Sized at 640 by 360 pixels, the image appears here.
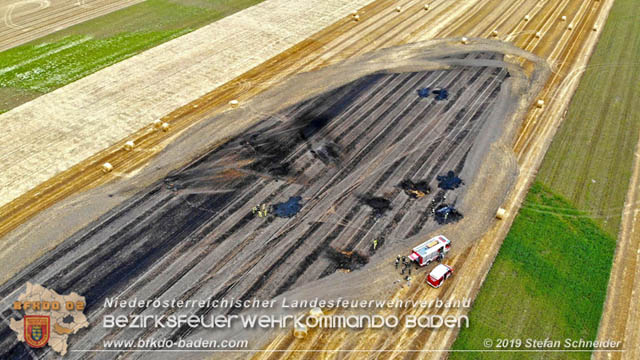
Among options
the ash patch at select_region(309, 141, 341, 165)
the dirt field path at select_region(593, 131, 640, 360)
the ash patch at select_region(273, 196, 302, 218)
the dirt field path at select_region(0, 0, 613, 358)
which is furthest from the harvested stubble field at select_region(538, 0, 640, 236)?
the ash patch at select_region(273, 196, 302, 218)

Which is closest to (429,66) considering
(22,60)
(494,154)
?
(494,154)

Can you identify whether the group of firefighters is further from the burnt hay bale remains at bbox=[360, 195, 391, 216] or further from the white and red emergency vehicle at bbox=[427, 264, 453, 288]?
the burnt hay bale remains at bbox=[360, 195, 391, 216]

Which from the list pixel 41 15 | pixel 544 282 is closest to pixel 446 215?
pixel 544 282

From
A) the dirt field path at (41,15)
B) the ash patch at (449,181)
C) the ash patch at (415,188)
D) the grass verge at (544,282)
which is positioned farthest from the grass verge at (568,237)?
the dirt field path at (41,15)

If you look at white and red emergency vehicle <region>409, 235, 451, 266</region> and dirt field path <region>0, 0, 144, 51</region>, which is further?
dirt field path <region>0, 0, 144, 51</region>

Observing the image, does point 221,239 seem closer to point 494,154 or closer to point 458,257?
point 458,257
